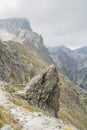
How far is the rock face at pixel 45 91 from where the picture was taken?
41625mm

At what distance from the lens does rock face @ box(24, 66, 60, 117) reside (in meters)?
41.6

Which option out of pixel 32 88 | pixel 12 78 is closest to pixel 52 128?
pixel 32 88

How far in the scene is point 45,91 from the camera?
148 ft

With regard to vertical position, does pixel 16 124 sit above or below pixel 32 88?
below

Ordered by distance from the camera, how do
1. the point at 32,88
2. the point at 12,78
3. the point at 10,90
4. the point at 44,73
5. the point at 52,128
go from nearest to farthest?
the point at 52,128
the point at 10,90
the point at 32,88
the point at 44,73
the point at 12,78

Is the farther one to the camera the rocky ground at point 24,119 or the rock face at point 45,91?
the rock face at point 45,91

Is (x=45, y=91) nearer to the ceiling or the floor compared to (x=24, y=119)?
nearer to the ceiling

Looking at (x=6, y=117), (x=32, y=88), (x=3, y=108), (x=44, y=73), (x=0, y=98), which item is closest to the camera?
(x=6, y=117)

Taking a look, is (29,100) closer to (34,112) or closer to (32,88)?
(32,88)

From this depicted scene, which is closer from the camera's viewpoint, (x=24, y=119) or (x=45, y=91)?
(x=24, y=119)

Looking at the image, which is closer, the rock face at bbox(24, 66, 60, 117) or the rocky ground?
the rocky ground

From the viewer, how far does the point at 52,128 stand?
26719 mm

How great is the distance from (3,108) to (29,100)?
873 cm

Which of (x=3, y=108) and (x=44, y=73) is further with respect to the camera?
(x=44, y=73)
